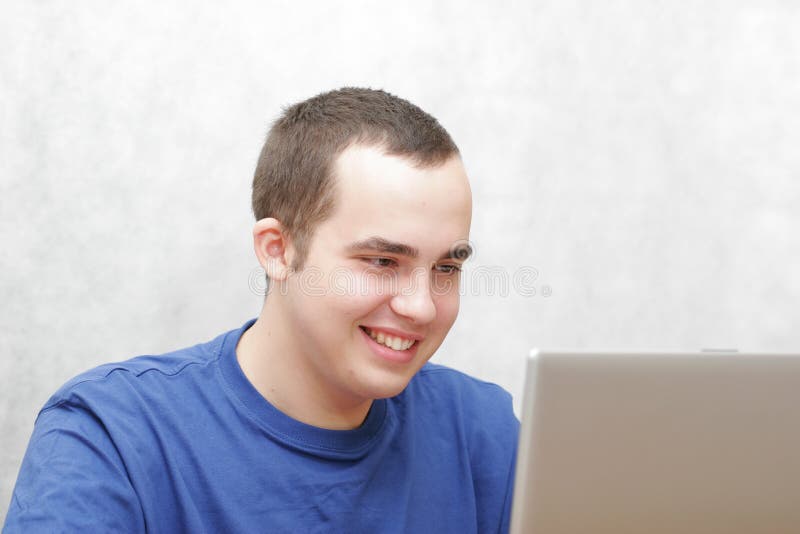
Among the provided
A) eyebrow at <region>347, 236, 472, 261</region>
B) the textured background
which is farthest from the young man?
the textured background

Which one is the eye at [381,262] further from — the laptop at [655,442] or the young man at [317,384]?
the laptop at [655,442]

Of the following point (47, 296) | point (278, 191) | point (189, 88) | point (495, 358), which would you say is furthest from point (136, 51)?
point (495, 358)

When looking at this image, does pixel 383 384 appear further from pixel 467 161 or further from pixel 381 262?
pixel 467 161

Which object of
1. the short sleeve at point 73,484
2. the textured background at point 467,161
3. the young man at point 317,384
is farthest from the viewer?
the textured background at point 467,161

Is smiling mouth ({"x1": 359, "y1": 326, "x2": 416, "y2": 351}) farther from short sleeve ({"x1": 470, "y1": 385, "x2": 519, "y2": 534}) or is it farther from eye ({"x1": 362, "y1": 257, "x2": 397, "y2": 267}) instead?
short sleeve ({"x1": 470, "y1": 385, "x2": 519, "y2": 534})

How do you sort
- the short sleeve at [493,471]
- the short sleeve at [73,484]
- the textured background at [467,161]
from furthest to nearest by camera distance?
the textured background at [467,161] → the short sleeve at [493,471] → the short sleeve at [73,484]

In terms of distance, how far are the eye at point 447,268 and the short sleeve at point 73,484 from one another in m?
0.48

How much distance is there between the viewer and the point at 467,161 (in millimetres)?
2088

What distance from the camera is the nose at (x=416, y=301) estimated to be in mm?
1205

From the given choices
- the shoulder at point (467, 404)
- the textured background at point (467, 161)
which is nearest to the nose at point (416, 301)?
the shoulder at point (467, 404)

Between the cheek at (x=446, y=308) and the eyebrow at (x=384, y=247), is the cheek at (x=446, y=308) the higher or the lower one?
the lower one

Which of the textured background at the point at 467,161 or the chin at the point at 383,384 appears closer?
the chin at the point at 383,384

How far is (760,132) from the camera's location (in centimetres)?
219

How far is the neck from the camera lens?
130 cm
